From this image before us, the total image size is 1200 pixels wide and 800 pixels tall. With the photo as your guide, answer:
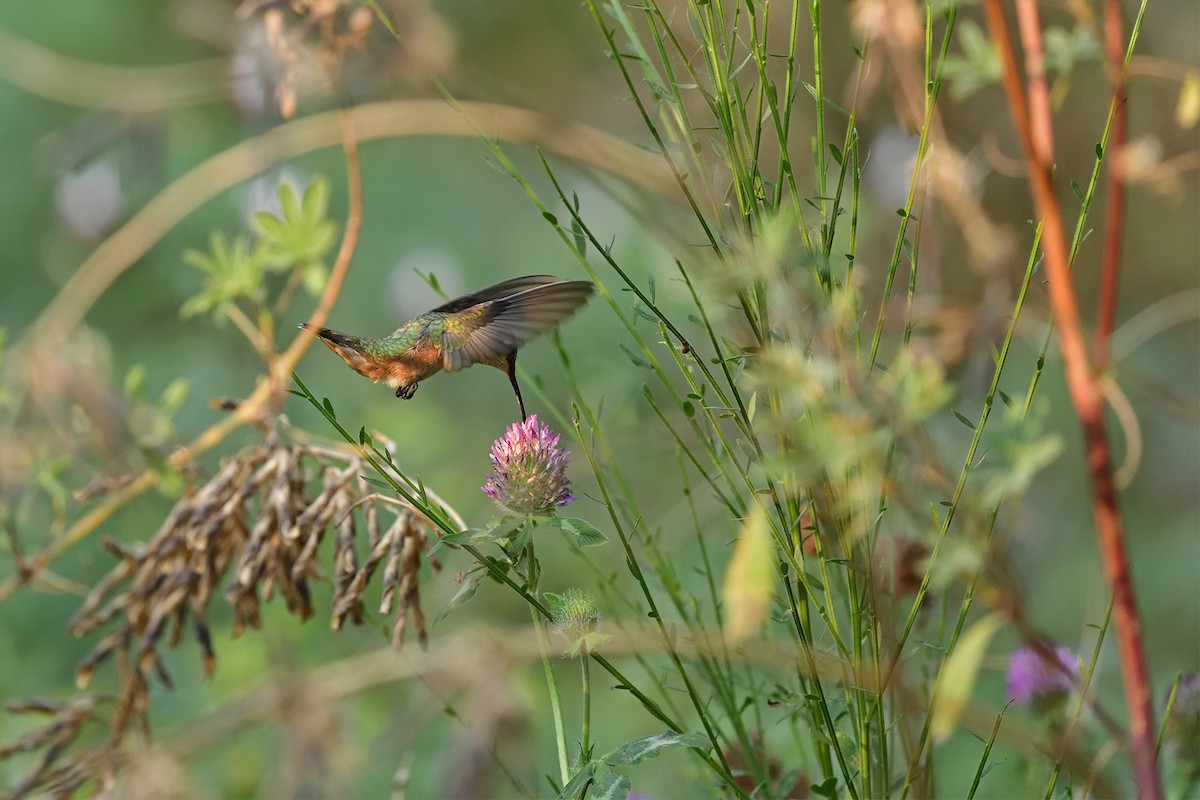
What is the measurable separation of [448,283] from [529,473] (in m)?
1.97

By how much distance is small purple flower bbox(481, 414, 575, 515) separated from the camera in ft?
2.04

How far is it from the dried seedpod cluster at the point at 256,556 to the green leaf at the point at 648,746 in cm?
15

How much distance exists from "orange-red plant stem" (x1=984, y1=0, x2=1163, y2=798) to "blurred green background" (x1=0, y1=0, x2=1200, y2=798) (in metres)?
0.27

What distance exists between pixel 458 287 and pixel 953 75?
162 cm

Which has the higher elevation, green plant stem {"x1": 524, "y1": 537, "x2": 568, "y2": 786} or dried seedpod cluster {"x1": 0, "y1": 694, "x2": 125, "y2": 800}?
green plant stem {"x1": 524, "y1": 537, "x2": 568, "y2": 786}

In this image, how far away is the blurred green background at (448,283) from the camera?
59.5 inches

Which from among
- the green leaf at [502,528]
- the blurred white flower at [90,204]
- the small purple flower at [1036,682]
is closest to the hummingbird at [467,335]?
the green leaf at [502,528]

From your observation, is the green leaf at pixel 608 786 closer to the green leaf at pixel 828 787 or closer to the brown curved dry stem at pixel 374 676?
the green leaf at pixel 828 787

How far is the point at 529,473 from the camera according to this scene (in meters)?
0.63

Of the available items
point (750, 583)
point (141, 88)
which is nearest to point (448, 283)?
point (141, 88)

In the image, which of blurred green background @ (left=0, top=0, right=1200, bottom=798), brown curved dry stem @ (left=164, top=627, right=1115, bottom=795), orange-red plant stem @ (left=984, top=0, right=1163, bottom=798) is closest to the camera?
orange-red plant stem @ (left=984, top=0, right=1163, bottom=798)

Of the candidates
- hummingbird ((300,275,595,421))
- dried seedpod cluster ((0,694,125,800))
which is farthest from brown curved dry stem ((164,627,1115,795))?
hummingbird ((300,275,595,421))

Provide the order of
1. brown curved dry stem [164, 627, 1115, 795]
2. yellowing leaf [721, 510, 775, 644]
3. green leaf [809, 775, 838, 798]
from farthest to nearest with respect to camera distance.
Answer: brown curved dry stem [164, 627, 1115, 795] < green leaf [809, 775, 838, 798] < yellowing leaf [721, 510, 775, 644]

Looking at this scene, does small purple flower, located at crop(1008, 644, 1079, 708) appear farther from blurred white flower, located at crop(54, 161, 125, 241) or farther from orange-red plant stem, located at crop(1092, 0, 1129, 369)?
blurred white flower, located at crop(54, 161, 125, 241)
